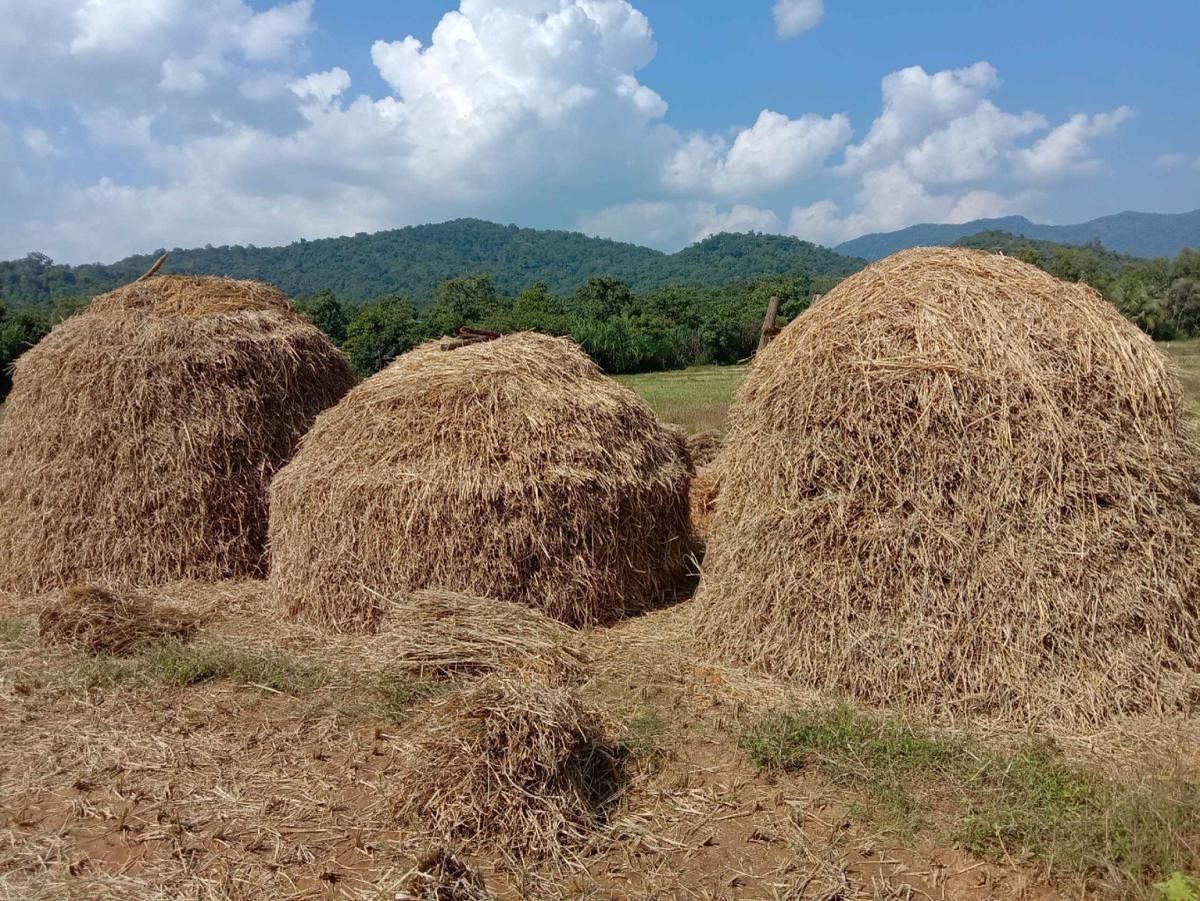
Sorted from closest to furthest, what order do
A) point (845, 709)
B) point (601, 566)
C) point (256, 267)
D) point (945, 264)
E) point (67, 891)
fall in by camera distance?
point (67, 891), point (845, 709), point (945, 264), point (601, 566), point (256, 267)

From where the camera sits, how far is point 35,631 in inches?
286

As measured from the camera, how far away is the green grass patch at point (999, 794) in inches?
150

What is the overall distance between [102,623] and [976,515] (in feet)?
20.3

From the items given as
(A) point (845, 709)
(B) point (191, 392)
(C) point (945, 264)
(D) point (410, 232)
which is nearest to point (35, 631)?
(B) point (191, 392)

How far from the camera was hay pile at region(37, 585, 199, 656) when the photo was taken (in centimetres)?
675

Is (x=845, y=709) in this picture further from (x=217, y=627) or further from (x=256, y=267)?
(x=256, y=267)

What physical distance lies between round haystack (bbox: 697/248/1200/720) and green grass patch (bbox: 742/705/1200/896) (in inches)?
20.4

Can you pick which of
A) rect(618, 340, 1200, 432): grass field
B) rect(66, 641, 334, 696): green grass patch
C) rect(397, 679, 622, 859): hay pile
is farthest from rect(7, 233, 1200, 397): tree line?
rect(397, 679, 622, 859): hay pile

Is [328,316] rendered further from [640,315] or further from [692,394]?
[692,394]

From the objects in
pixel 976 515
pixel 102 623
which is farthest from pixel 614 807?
pixel 102 623

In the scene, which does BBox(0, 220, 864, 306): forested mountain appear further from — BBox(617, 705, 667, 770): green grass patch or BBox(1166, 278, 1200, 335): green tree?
BBox(617, 705, 667, 770): green grass patch

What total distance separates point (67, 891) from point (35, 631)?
13.1 ft

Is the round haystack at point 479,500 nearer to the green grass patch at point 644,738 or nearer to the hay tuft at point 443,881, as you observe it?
the green grass patch at point 644,738

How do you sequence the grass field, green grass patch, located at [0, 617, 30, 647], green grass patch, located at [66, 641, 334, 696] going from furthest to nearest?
the grass field < green grass patch, located at [0, 617, 30, 647] < green grass patch, located at [66, 641, 334, 696]
